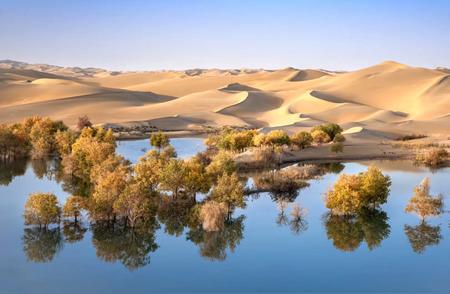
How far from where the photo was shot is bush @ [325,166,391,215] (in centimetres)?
3047

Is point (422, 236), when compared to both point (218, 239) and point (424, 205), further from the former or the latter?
point (218, 239)

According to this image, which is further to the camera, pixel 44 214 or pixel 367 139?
pixel 367 139

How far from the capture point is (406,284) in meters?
21.8

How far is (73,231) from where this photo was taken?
92.9 feet

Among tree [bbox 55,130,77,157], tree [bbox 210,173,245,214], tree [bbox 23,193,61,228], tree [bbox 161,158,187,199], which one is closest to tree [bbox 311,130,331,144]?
tree [bbox 55,130,77,157]

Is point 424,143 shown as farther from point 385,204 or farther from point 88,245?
point 88,245

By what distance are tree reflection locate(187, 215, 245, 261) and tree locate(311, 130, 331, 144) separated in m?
31.2

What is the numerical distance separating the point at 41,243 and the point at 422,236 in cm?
1892

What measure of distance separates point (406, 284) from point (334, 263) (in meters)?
3.39

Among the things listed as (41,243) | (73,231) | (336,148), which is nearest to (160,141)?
(336,148)

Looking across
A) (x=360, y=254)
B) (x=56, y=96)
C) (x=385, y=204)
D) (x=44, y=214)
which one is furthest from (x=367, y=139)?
(x=56, y=96)

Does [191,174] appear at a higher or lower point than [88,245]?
higher

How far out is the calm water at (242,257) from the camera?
858 inches

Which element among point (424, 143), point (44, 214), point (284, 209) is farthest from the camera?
point (424, 143)
